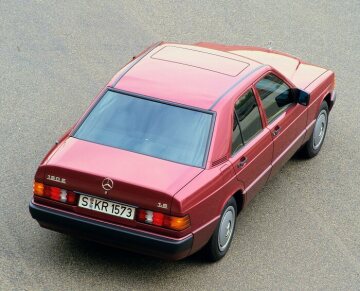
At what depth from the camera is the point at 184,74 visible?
9.80 meters

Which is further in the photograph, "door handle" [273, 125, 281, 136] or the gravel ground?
"door handle" [273, 125, 281, 136]

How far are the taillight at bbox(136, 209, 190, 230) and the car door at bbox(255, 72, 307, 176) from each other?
2096 mm

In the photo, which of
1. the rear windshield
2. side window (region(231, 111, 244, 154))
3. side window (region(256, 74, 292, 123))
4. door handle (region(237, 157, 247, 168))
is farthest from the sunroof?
door handle (region(237, 157, 247, 168))

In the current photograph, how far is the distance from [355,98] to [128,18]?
387 centimetres

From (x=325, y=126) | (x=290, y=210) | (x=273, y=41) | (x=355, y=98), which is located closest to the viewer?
(x=290, y=210)

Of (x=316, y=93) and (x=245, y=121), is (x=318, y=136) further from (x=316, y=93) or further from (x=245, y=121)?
(x=245, y=121)

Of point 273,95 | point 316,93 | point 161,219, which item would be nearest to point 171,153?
point 161,219

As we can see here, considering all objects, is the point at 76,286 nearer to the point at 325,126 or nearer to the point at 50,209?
the point at 50,209

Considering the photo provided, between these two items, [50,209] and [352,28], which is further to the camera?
[352,28]

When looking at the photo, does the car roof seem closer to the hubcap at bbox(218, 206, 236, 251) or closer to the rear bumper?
the hubcap at bbox(218, 206, 236, 251)

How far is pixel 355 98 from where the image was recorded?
1365cm

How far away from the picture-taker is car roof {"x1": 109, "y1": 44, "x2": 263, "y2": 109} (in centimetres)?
952

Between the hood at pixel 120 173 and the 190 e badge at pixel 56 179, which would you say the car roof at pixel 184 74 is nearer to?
the hood at pixel 120 173

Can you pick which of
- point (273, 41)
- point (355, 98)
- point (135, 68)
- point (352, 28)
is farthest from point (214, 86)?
point (352, 28)
